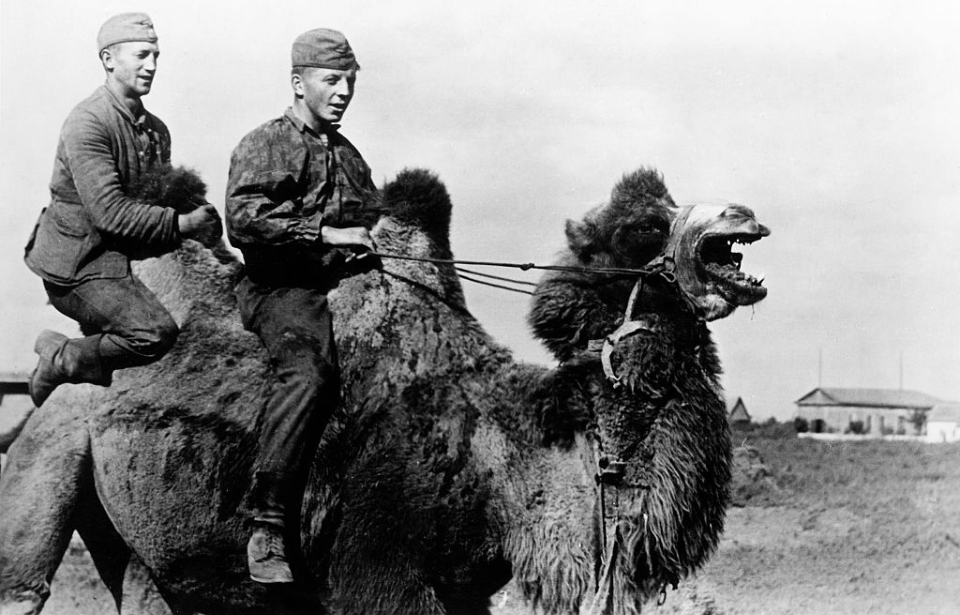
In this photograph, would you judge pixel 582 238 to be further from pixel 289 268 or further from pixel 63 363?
pixel 63 363

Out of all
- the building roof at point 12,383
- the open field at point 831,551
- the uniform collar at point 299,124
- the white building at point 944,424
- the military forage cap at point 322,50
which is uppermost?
the military forage cap at point 322,50

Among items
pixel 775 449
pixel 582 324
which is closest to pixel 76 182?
pixel 582 324

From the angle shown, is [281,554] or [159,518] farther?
[159,518]

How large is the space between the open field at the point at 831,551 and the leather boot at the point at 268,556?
155 centimetres

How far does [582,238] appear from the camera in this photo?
570cm

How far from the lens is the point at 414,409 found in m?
5.41

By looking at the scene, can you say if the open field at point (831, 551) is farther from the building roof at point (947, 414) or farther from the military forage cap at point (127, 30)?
the military forage cap at point (127, 30)

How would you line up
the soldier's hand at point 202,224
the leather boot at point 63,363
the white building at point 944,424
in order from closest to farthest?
the leather boot at point 63,363, the soldier's hand at point 202,224, the white building at point 944,424

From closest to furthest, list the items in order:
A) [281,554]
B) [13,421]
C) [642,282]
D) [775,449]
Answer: [281,554] < [642,282] < [13,421] < [775,449]

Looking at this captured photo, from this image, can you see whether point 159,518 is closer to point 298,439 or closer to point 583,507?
point 298,439

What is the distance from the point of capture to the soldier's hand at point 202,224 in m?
6.00

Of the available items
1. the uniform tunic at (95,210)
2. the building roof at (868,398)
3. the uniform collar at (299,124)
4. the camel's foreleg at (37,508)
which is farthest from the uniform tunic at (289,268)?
the building roof at (868,398)

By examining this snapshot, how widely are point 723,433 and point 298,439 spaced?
1.92 meters

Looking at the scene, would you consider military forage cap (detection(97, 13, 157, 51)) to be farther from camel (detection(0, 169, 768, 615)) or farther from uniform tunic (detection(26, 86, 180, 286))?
camel (detection(0, 169, 768, 615))
